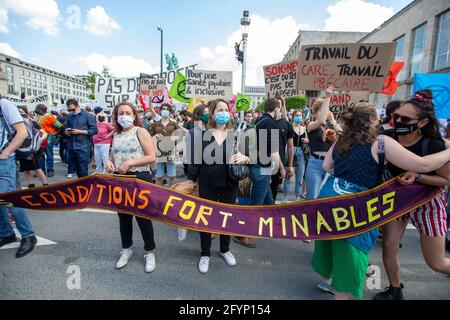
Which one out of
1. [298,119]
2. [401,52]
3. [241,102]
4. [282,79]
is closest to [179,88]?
[241,102]

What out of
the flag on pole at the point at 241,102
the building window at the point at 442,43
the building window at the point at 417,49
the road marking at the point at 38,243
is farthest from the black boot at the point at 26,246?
the building window at the point at 417,49

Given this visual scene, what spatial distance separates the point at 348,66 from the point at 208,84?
4332mm

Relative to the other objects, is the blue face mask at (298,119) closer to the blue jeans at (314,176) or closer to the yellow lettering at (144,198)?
the blue jeans at (314,176)

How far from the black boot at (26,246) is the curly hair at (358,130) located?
12.1 feet

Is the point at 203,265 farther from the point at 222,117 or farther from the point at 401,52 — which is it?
the point at 401,52

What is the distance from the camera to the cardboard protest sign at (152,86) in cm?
862

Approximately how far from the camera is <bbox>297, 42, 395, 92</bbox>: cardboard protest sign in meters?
4.03

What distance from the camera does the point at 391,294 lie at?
2389 millimetres

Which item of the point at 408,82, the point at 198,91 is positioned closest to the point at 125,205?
the point at 198,91

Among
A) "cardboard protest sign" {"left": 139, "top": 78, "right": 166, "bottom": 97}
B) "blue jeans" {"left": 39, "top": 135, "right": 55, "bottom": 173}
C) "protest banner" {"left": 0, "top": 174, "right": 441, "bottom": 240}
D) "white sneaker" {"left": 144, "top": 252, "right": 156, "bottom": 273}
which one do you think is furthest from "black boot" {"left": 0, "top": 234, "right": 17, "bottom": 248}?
"cardboard protest sign" {"left": 139, "top": 78, "right": 166, "bottom": 97}

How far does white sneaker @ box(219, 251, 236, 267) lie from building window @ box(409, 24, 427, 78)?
23389 millimetres

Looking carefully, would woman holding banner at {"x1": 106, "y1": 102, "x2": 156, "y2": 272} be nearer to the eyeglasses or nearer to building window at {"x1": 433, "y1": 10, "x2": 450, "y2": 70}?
the eyeglasses
